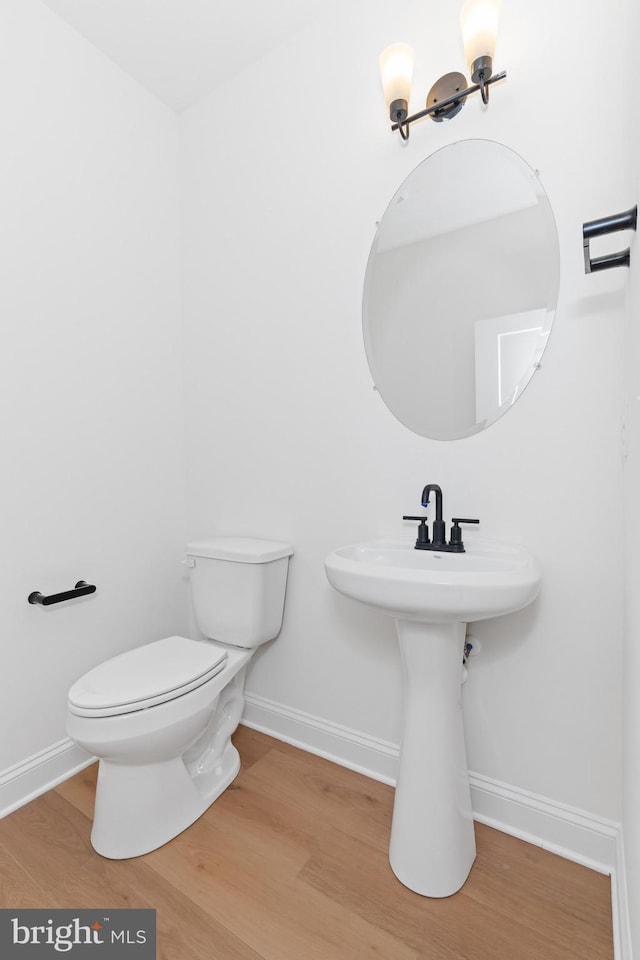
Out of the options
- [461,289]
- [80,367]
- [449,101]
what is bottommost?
[80,367]

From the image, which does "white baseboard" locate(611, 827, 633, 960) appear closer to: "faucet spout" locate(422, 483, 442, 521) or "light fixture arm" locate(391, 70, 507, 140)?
"faucet spout" locate(422, 483, 442, 521)

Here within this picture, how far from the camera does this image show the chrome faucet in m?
1.31

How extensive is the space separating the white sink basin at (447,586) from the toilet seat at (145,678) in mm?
509

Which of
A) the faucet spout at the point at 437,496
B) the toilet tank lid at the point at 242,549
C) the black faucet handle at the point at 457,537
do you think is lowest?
the toilet tank lid at the point at 242,549

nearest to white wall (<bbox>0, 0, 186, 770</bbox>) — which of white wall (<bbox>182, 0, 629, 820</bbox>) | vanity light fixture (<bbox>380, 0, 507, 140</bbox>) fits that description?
white wall (<bbox>182, 0, 629, 820</bbox>)

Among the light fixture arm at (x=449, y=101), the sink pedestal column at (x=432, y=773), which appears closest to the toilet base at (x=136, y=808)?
the sink pedestal column at (x=432, y=773)

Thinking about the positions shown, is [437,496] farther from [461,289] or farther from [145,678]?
[145,678]

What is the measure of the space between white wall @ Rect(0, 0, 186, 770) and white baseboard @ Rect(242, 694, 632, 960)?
747 millimetres

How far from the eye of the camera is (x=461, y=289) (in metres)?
1.42

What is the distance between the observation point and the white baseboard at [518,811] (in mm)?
1155

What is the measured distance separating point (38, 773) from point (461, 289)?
1975mm

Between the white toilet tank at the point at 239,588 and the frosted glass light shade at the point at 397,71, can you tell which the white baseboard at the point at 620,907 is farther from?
the frosted glass light shade at the point at 397,71

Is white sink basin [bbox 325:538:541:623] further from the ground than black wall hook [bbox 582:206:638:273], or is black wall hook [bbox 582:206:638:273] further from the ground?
black wall hook [bbox 582:206:638:273]

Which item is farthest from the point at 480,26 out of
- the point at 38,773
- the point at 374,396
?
the point at 38,773
